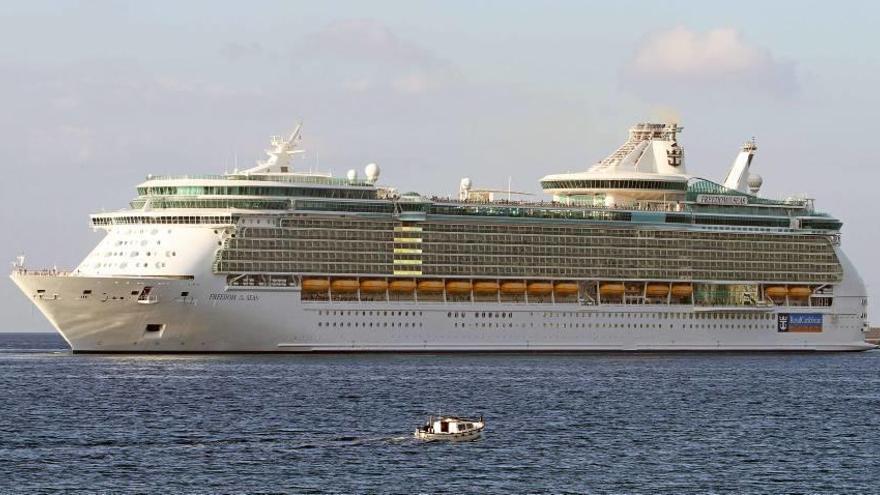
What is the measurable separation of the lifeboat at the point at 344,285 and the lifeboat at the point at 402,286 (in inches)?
108

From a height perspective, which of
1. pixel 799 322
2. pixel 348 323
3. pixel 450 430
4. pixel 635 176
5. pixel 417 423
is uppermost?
pixel 635 176

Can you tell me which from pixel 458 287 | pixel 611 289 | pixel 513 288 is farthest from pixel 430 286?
pixel 611 289

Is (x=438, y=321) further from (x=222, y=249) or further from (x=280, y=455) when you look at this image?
(x=280, y=455)

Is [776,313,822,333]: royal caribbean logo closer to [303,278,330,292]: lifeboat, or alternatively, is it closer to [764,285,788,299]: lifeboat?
[764,285,788,299]: lifeboat

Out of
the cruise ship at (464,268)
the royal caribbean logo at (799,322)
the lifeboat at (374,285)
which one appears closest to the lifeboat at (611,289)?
the cruise ship at (464,268)

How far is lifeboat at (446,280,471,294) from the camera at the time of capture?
407ft

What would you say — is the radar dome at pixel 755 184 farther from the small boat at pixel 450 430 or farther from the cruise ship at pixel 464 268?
the small boat at pixel 450 430

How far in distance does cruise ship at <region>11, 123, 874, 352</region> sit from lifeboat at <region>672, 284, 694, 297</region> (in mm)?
219

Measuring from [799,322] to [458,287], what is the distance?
29.9 m

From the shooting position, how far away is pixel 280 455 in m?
67.6

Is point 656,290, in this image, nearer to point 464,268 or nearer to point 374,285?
point 464,268

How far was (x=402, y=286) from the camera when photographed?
122250 mm

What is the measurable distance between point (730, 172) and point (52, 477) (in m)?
90.7

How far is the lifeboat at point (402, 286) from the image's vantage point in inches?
4805
